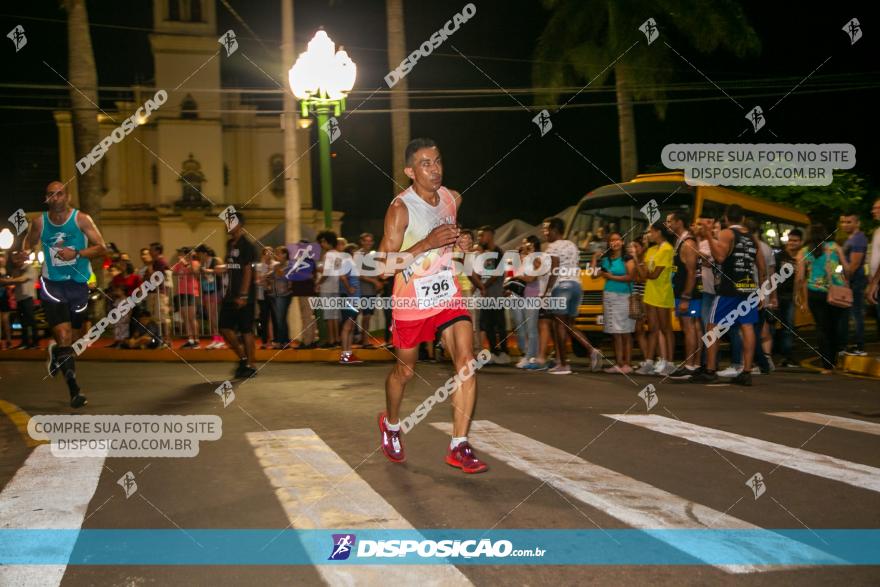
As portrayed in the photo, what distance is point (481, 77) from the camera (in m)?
40.6

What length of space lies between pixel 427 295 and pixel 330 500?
60.9 inches

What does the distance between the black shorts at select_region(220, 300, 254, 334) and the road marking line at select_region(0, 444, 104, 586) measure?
465 centimetres

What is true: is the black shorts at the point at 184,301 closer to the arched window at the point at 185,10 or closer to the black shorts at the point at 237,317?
the black shorts at the point at 237,317

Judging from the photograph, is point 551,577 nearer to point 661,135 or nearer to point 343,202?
point 661,135

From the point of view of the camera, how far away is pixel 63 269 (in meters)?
8.82

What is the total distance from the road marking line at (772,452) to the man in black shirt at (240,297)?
5.39 metres

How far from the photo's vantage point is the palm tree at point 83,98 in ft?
64.7

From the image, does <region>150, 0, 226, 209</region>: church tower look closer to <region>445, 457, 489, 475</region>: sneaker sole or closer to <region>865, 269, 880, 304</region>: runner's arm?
<region>865, 269, 880, 304</region>: runner's arm

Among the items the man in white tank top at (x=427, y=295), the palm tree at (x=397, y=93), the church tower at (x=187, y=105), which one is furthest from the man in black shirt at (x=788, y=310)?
the church tower at (x=187, y=105)

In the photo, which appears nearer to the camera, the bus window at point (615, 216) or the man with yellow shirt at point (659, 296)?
the man with yellow shirt at point (659, 296)

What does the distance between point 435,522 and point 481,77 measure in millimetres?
37953

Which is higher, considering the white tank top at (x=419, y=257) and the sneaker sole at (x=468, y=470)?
the white tank top at (x=419, y=257)

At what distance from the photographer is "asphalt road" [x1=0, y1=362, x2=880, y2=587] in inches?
153

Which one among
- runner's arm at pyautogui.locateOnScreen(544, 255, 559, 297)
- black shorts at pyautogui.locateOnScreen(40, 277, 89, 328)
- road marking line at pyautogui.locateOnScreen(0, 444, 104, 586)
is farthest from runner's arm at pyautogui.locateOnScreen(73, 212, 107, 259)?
runner's arm at pyautogui.locateOnScreen(544, 255, 559, 297)
